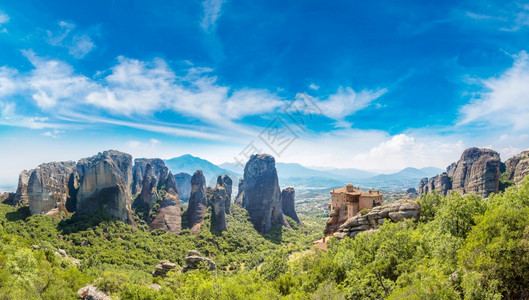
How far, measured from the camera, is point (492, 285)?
1381 centimetres

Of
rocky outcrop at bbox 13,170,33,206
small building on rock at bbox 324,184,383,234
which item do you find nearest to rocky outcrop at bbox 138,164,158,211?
rocky outcrop at bbox 13,170,33,206

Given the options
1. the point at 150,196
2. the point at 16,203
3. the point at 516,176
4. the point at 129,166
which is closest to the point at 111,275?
the point at 16,203

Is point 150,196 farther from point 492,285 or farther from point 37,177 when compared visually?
point 492,285

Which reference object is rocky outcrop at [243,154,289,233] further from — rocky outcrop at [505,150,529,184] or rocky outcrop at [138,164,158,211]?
rocky outcrop at [505,150,529,184]

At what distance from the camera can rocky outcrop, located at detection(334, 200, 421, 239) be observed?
39094 millimetres

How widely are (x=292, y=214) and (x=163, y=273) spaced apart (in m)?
83.7

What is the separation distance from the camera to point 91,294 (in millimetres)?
30000

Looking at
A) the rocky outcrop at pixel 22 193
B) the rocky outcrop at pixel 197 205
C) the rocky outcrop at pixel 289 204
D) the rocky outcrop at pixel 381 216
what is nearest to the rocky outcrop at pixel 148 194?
the rocky outcrop at pixel 197 205

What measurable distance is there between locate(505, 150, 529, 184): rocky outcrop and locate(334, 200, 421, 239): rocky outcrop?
195ft

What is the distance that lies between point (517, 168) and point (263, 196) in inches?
3360

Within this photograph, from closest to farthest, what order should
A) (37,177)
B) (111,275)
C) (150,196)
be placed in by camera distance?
(111,275) < (37,177) < (150,196)

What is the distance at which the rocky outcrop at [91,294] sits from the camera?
97.1 ft

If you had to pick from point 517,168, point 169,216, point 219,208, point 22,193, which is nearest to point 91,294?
point 22,193

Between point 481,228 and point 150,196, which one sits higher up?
point 481,228
